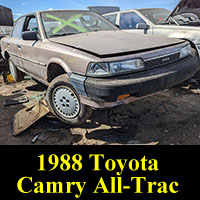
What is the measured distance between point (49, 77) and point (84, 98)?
1000 millimetres

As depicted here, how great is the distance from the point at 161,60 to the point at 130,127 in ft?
3.38

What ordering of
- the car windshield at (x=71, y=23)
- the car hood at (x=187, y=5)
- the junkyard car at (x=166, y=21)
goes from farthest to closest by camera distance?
the car hood at (x=187, y=5) → the junkyard car at (x=166, y=21) → the car windshield at (x=71, y=23)

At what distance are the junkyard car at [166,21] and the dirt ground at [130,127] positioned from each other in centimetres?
125

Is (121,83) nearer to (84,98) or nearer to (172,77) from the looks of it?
(84,98)

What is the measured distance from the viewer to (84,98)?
2.17 metres

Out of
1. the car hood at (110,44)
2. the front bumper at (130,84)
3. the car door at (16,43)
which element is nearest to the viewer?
A: the front bumper at (130,84)

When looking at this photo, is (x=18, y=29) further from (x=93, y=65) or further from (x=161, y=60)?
(x=161, y=60)

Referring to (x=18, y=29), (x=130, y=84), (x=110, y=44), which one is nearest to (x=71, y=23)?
(x=110, y=44)

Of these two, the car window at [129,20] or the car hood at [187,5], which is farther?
the car hood at [187,5]

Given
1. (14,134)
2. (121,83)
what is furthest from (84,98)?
(14,134)

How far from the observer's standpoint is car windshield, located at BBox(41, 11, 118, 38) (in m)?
3.02

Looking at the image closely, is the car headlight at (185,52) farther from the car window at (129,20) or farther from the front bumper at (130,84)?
the car window at (129,20)

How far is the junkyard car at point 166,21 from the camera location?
3621 mm

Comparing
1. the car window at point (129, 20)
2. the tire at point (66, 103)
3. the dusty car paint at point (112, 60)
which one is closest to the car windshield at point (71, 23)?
the dusty car paint at point (112, 60)
